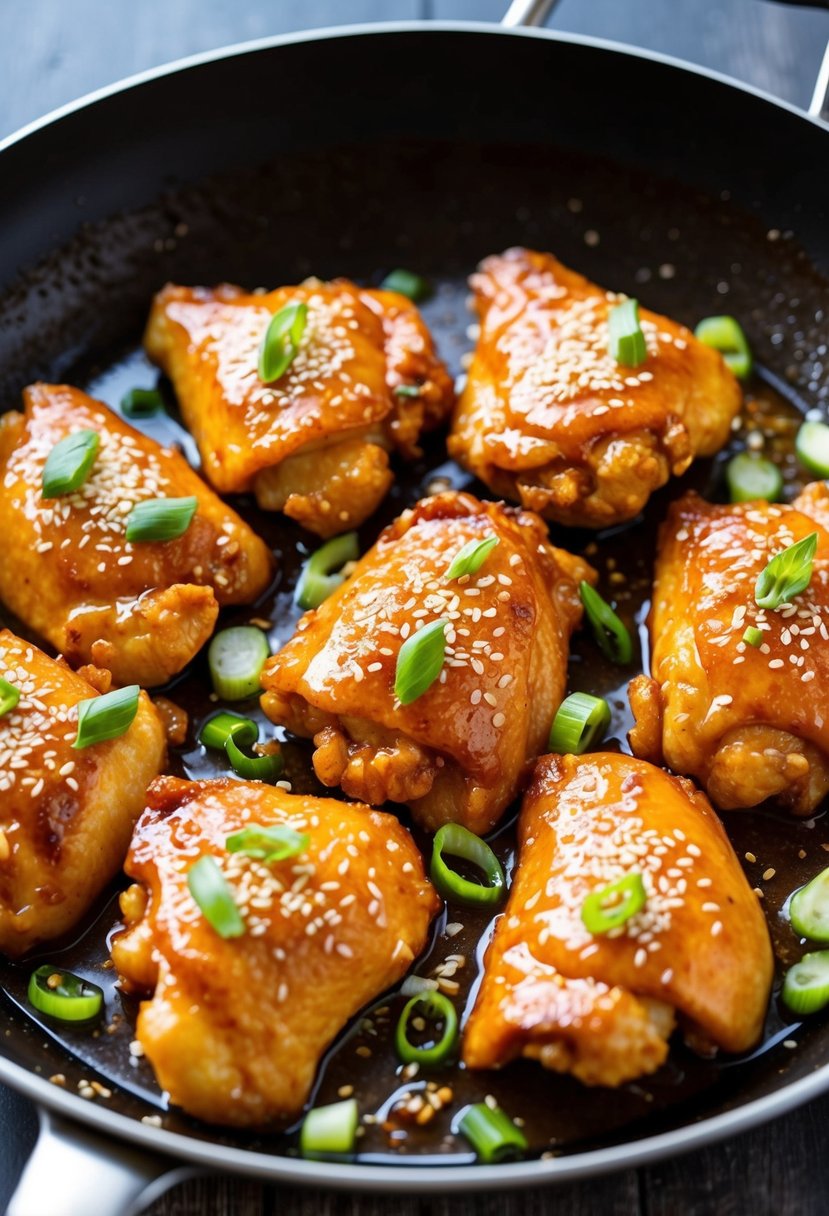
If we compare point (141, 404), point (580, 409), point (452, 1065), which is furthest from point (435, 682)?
point (141, 404)

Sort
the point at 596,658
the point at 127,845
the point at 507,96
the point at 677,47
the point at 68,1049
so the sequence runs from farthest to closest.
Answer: the point at 677,47 → the point at 507,96 → the point at 596,658 → the point at 127,845 → the point at 68,1049

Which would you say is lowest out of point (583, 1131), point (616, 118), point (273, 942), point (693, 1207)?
point (693, 1207)

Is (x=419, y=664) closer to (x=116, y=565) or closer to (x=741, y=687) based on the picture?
(x=741, y=687)

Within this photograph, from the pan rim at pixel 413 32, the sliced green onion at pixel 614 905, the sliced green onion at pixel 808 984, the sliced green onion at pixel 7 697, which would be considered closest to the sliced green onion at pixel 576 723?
the sliced green onion at pixel 614 905

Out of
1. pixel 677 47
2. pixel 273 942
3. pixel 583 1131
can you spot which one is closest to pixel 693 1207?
pixel 583 1131

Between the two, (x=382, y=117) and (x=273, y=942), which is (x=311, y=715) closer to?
(x=273, y=942)

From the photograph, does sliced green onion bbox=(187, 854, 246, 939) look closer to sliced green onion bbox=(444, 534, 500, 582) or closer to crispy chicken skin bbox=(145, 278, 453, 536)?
sliced green onion bbox=(444, 534, 500, 582)

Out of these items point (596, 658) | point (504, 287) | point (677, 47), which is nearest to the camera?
point (596, 658)
